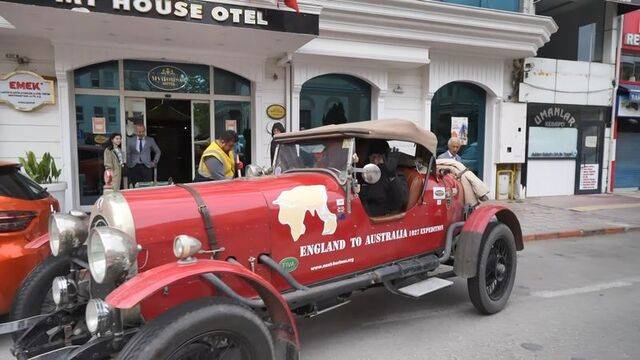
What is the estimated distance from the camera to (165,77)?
30.2 feet

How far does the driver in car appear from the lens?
4.05 meters

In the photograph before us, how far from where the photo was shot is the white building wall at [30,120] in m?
8.09

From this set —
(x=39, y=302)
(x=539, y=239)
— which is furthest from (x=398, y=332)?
(x=539, y=239)

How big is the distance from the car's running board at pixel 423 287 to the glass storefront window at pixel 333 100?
675 centimetres

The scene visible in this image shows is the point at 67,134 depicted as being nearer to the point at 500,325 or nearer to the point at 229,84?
Result: the point at 229,84

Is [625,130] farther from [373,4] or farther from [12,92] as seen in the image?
[12,92]

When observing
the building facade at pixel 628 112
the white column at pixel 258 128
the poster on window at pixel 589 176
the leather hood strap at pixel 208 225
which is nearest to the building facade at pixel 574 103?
the poster on window at pixel 589 176

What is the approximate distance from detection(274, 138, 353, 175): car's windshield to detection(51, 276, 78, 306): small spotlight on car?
6.48 feet

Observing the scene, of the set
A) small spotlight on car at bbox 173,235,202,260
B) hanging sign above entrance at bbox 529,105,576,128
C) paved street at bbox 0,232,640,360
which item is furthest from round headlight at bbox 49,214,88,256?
hanging sign above entrance at bbox 529,105,576,128

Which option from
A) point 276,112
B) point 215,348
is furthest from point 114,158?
point 215,348

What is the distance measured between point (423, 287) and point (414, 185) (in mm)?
935

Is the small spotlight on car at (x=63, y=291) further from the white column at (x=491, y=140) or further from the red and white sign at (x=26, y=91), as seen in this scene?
the white column at (x=491, y=140)

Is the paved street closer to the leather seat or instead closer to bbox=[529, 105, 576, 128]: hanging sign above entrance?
the leather seat

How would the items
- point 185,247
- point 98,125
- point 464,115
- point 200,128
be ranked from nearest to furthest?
point 185,247 → point 98,125 → point 200,128 → point 464,115
